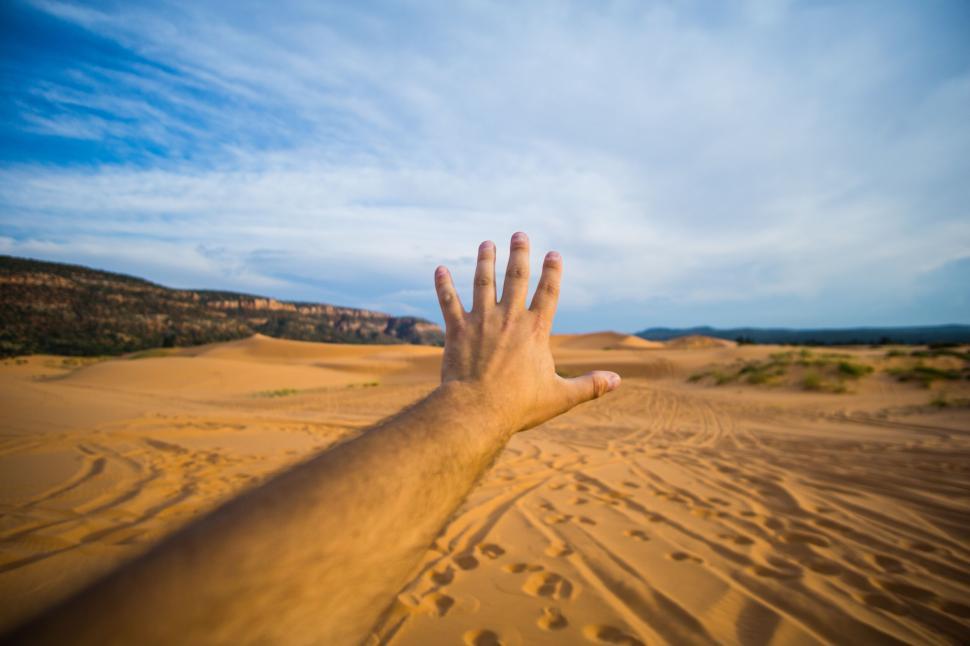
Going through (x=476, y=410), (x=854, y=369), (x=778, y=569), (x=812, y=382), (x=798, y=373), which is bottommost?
(x=778, y=569)

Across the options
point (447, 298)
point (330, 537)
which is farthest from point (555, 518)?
point (330, 537)

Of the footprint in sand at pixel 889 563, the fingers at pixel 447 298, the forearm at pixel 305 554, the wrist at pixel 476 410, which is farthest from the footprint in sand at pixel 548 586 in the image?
the footprint in sand at pixel 889 563

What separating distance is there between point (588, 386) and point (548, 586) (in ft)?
4.48

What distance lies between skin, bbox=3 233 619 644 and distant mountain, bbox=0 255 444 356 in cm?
3815

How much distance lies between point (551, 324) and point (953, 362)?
1913 cm

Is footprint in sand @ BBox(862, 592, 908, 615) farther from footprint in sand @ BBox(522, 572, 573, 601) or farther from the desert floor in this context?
footprint in sand @ BBox(522, 572, 573, 601)

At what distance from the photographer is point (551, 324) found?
1608 mm

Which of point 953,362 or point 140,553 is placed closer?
point 140,553

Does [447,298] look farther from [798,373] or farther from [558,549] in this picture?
[798,373]

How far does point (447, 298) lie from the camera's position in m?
1.62

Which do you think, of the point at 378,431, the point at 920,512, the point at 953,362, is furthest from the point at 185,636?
the point at 953,362

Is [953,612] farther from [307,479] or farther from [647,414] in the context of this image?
[647,414]

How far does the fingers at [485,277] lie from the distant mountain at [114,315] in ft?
125

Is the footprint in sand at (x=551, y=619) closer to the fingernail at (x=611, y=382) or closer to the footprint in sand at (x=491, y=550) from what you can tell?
the footprint in sand at (x=491, y=550)
